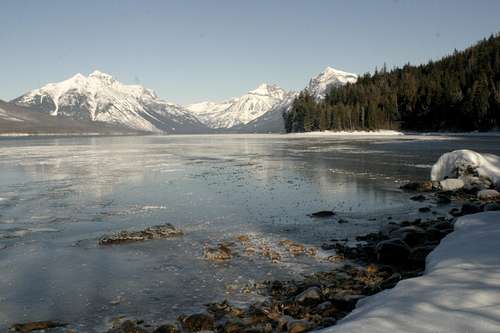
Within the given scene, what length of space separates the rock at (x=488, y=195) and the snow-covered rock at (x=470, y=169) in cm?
283

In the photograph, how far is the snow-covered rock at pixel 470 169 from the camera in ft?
87.6

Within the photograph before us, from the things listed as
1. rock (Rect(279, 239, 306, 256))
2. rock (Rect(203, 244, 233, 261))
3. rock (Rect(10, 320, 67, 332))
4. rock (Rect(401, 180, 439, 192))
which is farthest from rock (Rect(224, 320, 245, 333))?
rock (Rect(401, 180, 439, 192))

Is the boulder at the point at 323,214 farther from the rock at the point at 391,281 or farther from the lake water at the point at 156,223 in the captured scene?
the rock at the point at 391,281

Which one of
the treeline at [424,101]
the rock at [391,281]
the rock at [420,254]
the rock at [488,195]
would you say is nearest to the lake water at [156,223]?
the rock at [391,281]

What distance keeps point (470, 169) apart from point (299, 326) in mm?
23890

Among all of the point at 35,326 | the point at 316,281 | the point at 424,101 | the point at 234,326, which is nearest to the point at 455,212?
the point at 316,281

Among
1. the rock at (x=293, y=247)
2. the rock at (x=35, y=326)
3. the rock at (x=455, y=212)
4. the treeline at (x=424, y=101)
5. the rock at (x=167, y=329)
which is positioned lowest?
the rock at (x=167, y=329)

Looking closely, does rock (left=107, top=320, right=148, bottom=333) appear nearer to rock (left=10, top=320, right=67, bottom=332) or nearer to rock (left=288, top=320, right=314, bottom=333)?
rock (left=10, top=320, right=67, bottom=332)

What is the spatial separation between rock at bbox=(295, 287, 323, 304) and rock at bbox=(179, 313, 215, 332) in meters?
2.11

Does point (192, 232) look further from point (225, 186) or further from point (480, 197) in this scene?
point (480, 197)

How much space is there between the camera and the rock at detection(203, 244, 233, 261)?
44.4 feet

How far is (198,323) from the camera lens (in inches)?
350

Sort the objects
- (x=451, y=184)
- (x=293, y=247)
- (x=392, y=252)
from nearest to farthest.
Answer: (x=392, y=252) → (x=293, y=247) → (x=451, y=184)

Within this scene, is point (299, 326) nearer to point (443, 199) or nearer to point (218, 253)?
point (218, 253)
